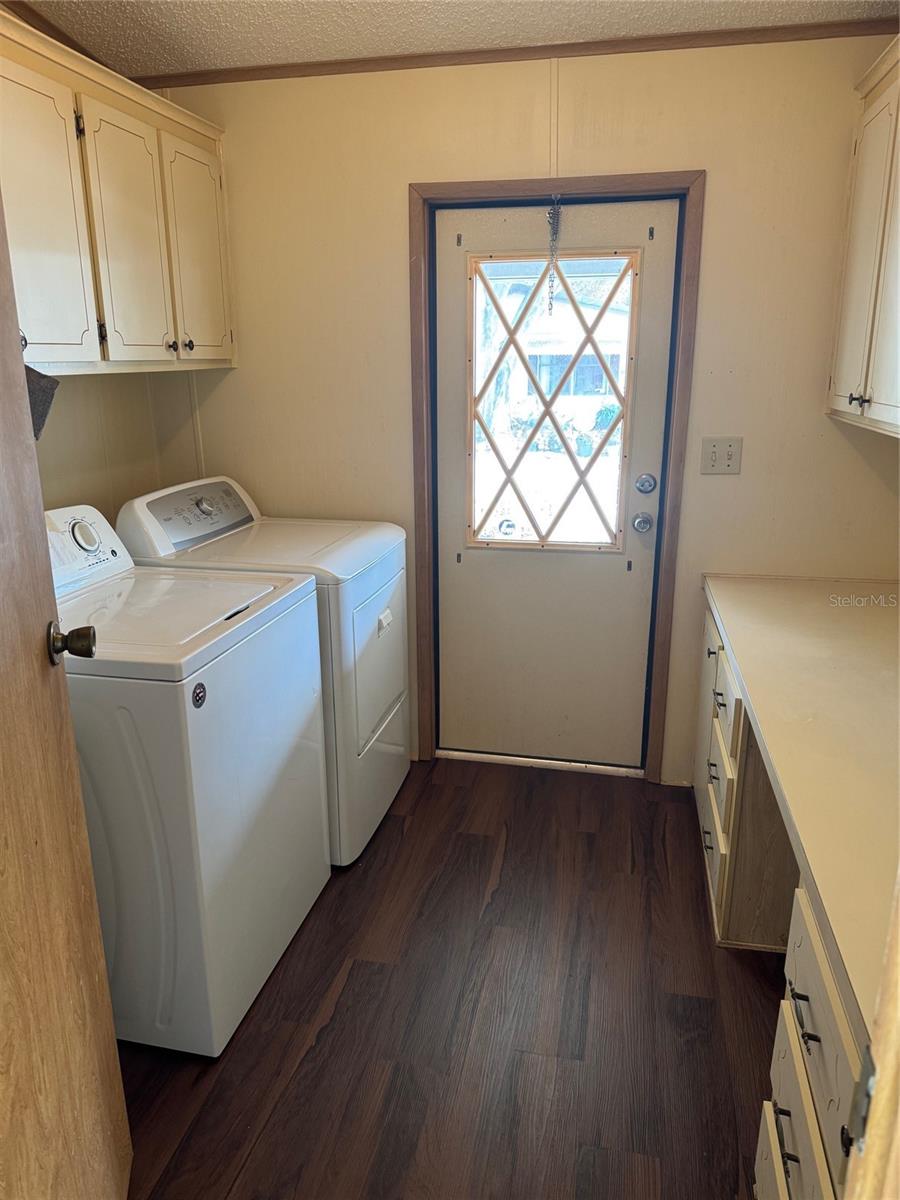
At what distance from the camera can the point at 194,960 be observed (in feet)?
5.69

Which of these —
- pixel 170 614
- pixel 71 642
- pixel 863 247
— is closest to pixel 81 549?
pixel 170 614

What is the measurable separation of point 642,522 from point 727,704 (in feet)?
2.73

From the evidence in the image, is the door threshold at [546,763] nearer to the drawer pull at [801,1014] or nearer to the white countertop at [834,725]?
the white countertop at [834,725]

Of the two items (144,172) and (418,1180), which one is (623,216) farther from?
(418,1180)

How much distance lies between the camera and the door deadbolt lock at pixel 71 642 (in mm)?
1207

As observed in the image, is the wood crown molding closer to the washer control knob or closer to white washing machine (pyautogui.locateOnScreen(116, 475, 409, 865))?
white washing machine (pyautogui.locateOnScreen(116, 475, 409, 865))

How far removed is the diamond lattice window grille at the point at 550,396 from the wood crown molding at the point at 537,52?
555 mm

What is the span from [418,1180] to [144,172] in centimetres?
254

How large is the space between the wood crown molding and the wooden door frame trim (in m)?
0.34

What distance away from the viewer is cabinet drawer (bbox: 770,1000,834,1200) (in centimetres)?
107

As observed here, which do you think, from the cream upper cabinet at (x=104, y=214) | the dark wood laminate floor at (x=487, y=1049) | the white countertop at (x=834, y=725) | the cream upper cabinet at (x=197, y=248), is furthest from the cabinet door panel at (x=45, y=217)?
the white countertop at (x=834, y=725)

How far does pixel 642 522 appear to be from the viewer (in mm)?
2750

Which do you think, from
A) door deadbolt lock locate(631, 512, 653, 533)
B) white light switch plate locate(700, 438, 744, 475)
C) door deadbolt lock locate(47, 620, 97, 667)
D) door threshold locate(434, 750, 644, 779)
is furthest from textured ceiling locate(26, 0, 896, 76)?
door threshold locate(434, 750, 644, 779)

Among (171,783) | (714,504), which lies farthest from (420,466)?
(171,783)
